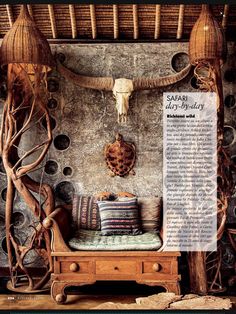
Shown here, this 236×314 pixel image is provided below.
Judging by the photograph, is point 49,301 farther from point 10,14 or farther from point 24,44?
point 10,14

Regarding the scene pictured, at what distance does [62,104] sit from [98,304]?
1869mm

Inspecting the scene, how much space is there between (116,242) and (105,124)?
1.18 m

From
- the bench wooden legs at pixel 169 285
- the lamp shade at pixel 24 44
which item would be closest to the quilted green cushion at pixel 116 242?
the bench wooden legs at pixel 169 285

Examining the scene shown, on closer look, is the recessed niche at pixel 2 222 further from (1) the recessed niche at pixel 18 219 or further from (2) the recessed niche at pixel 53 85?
(2) the recessed niche at pixel 53 85

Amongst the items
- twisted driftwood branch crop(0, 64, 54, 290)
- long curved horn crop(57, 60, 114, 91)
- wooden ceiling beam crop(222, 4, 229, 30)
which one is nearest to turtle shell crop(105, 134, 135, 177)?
long curved horn crop(57, 60, 114, 91)

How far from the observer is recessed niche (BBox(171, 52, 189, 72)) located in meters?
4.38

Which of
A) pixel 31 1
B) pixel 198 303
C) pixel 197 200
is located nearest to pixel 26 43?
pixel 31 1

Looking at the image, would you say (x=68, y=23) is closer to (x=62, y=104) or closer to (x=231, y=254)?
(x=62, y=104)

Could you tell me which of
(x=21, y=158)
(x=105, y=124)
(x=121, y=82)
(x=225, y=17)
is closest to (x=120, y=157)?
(x=105, y=124)

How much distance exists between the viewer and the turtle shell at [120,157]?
4348 millimetres

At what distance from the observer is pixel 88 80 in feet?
14.1

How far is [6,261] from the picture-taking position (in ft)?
14.3

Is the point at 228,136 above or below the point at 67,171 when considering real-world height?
above

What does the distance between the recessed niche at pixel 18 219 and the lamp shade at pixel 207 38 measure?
2.17 metres
